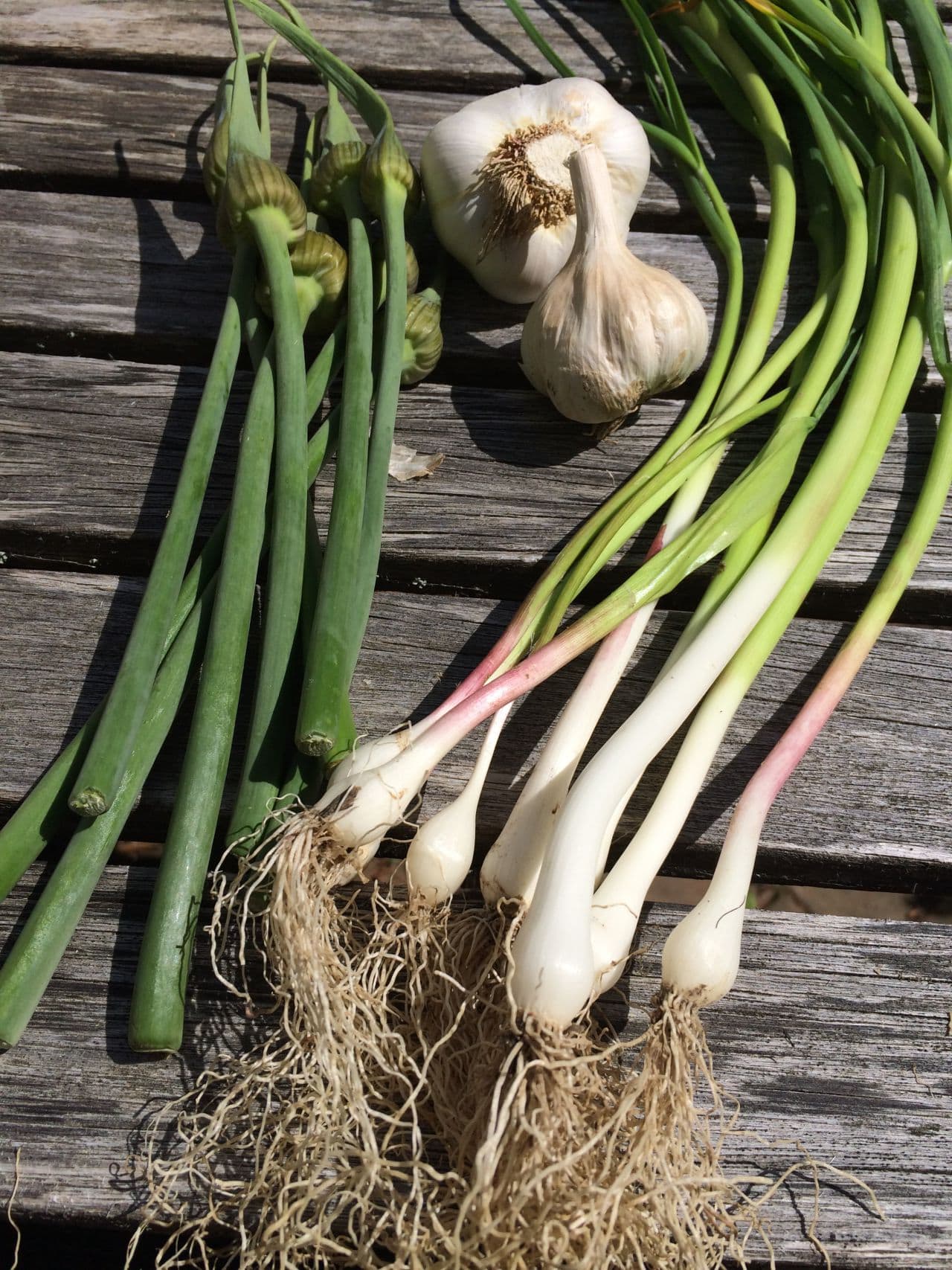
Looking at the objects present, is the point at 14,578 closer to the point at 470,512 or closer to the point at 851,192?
the point at 470,512

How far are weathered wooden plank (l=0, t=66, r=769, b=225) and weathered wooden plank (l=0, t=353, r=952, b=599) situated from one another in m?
0.39

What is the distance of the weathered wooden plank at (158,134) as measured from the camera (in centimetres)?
135

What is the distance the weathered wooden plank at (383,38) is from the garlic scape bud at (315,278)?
607 millimetres

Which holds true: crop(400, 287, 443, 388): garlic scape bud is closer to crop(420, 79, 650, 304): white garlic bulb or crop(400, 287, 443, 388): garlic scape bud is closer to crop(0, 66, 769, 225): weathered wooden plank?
crop(420, 79, 650, 304): white garlic bulb

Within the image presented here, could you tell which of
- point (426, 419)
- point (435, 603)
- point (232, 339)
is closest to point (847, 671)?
point (435, 603)

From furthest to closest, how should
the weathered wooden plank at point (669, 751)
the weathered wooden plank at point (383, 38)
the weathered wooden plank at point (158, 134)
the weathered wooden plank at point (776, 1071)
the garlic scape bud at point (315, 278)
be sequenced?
the weathered wooden plank at point (383, 38), the weathered wooden plank at point (158, 134), the garlic scape bud at point (315, 278), the weathered wooden plank at point (669, 751), the weathered wooden plank at point (776, 1071)

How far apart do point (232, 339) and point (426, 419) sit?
25cm

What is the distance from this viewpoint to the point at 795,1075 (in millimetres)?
795

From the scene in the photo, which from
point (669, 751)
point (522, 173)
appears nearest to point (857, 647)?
point (669, 751)

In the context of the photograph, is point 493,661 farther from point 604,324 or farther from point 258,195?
point 258,195

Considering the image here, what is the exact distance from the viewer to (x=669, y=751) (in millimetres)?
916

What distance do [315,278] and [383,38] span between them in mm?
730

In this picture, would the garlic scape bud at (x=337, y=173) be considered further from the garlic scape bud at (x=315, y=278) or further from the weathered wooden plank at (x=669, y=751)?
the weathered wooden plank at (x=669, y=751)

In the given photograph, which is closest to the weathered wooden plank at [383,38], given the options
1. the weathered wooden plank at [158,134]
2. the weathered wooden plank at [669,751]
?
the weathered wooden plank at [158,134]
